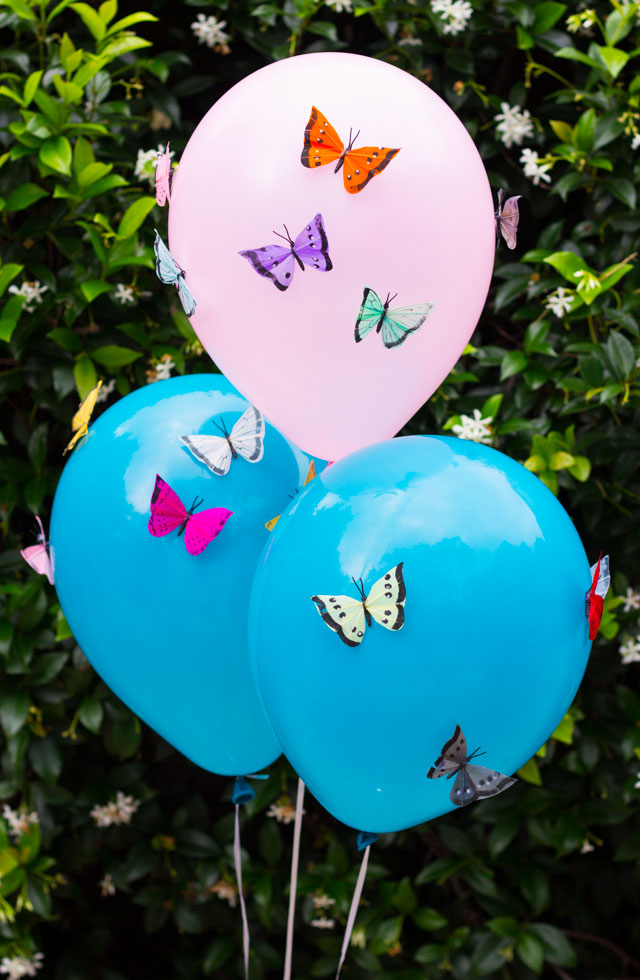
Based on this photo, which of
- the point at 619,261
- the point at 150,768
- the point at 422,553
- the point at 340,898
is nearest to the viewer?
the point at 422,553

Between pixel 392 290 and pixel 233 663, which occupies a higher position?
pixel 392 290

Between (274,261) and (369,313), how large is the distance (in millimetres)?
111

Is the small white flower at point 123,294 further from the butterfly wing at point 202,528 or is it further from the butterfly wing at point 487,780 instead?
the butterfly wing at point 487,780

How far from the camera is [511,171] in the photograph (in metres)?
1.83

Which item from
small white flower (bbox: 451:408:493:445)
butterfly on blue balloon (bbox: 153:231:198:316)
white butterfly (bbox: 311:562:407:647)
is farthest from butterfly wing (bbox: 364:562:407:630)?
small white flower (bbox: 451:408:493:445)

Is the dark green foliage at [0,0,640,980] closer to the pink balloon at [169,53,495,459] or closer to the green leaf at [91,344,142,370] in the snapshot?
the green leaf at [91,344,142,370]

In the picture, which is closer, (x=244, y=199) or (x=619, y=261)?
(x=244, y=199)

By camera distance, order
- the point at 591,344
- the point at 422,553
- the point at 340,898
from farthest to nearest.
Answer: the point at 340,898 → the point at 591,344 → the point at 422,553

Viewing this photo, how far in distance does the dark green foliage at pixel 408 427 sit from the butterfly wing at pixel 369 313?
27.9 inches

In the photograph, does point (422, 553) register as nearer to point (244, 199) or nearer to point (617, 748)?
point (244, 199)

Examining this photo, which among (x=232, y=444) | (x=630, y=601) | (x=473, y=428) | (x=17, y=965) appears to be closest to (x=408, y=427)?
(x=473, y=428)

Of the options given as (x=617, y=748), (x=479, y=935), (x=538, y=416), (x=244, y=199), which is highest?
(x=244, y=199)

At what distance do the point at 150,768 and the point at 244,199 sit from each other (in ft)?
5.08

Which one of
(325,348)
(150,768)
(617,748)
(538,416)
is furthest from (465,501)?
(150,768)
